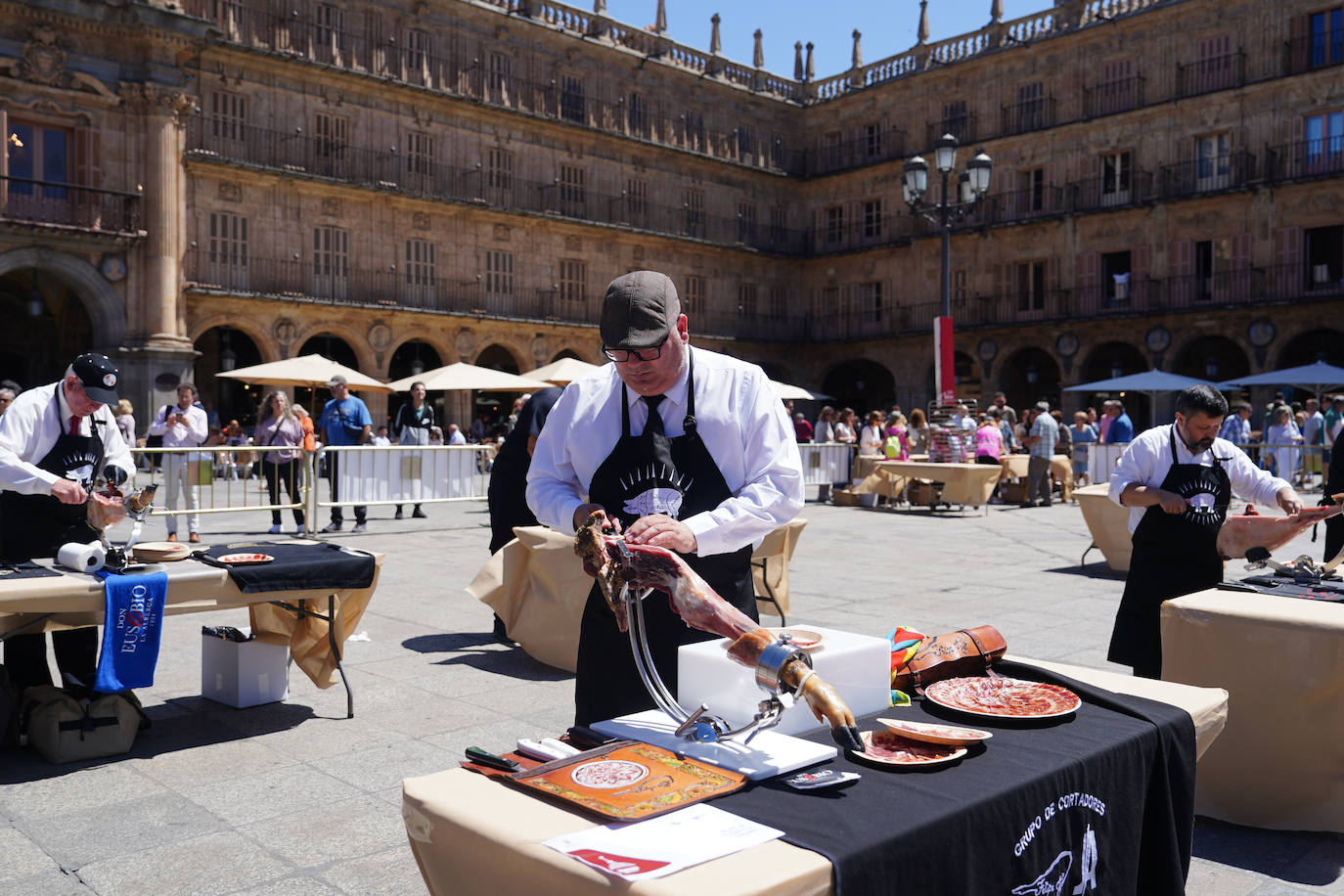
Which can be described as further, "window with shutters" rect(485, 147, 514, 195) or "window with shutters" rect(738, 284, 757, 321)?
"window with shutters" rect(738, 284, 757, 321)

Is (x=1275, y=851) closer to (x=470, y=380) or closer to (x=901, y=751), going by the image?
(x=901, y=751)

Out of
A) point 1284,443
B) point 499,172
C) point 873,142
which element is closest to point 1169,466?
point 1284,443

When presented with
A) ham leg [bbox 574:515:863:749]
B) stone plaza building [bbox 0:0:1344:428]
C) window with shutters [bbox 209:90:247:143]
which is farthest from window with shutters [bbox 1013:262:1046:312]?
ham leg [bbox 574:515:863:749]

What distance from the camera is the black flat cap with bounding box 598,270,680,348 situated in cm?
242

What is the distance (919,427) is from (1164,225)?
1435 cm

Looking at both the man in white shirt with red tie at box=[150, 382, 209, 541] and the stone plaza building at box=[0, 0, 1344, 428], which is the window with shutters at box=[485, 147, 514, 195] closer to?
the stone plaza building at box=[0, 0, 1344, 428]

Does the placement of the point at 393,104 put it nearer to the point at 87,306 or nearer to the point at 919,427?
the point at 87,306

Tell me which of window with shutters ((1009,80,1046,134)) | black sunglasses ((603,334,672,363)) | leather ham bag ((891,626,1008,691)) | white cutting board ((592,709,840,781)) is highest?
window with shutters ((1009,80,1046,134))

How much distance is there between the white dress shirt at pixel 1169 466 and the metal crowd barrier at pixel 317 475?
9.29 meters

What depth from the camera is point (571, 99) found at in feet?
104

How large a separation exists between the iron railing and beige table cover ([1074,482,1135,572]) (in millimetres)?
20334

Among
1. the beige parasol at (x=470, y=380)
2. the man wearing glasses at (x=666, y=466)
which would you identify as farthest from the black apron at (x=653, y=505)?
the beige parasol at (x=470, y=380)

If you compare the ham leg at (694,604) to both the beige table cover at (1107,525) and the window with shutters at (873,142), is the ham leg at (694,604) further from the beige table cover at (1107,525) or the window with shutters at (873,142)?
the window with shutters at (873,142)

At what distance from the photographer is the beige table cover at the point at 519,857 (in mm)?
1529
